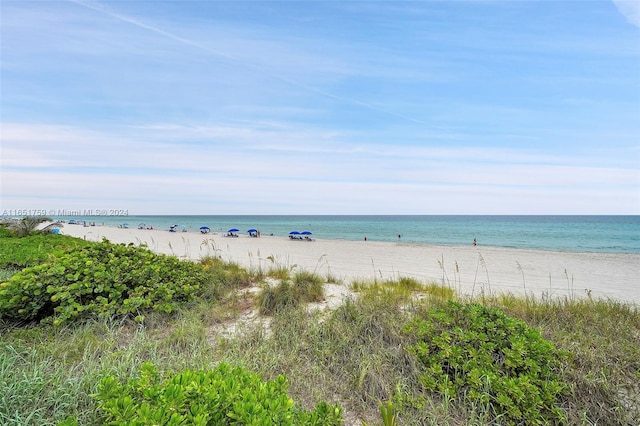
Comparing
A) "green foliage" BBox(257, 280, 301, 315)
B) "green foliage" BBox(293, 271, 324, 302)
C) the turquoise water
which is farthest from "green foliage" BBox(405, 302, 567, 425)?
the turquoise water

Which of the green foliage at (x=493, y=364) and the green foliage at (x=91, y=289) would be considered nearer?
the green foliage at (x=493, y=364)

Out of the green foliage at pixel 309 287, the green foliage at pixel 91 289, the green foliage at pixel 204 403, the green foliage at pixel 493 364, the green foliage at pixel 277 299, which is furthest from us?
the green foliage at pixel 309 287

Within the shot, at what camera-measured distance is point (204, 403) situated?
1.91 m

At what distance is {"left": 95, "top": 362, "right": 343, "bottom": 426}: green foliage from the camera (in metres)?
1.72

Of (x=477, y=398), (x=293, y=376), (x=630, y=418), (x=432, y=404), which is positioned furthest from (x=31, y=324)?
(x=630, y=418)

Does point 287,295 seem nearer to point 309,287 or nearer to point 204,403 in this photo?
point 309,287

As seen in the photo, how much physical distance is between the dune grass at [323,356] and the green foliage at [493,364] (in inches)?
4.9

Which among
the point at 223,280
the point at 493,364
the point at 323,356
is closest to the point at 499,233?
the point at 223,280

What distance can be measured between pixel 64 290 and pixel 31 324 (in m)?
0.60

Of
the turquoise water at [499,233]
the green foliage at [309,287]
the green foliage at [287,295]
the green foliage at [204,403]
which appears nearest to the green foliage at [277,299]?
the green foliage at [287,295]

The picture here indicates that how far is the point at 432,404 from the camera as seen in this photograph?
9.96 ft

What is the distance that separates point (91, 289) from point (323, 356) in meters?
3.48

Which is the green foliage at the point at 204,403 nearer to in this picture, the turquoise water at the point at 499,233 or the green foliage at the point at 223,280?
the green foliage at the point at 223,280

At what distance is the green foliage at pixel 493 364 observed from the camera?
296 centimetres
